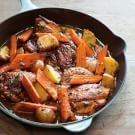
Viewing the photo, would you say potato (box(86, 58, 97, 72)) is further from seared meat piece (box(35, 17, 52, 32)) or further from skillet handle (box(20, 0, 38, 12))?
skillet handle (box(20, 0, 38, 12))

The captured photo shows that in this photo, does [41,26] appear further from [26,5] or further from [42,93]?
[42,93]

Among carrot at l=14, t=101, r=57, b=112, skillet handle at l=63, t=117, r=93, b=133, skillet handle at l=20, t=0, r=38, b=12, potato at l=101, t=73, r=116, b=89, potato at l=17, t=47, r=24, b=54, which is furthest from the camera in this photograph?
skillet handle at l=20, t=0, r=38, b=12

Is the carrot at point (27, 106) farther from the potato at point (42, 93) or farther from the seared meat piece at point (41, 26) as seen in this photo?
the seared meat piece at point (41, 26)

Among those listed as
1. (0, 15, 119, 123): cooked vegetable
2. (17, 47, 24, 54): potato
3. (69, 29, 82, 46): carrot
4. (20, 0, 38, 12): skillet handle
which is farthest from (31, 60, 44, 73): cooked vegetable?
(20, 0, 38, 12): skillet handle

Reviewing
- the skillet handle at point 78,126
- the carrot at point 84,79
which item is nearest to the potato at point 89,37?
the carrot at point 84,79

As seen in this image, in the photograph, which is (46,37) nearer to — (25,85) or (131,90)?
(25,85)

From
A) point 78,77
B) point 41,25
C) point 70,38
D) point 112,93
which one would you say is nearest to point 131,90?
point 112,93
